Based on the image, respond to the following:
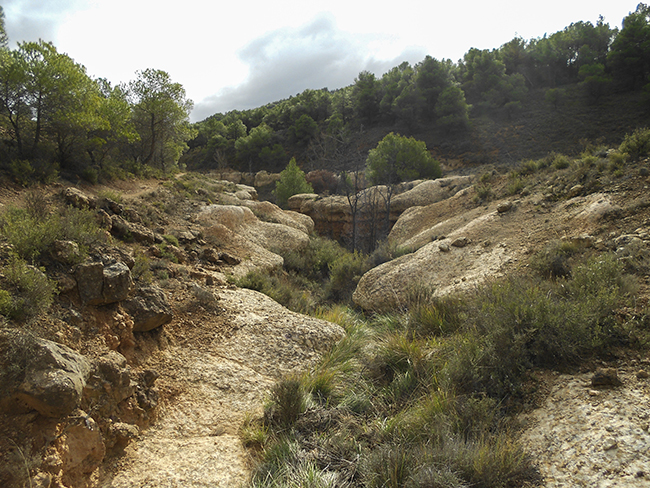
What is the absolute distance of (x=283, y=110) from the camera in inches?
2184

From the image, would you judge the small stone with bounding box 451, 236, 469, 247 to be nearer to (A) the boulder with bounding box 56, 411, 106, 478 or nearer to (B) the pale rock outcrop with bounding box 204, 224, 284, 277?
(B) the pale rock outcrop with bounding box 204, 224, 284, 277

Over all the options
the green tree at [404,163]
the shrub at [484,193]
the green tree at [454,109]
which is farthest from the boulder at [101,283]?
the green tree at [454,109]

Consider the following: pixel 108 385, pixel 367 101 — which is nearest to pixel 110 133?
pixel 108 385

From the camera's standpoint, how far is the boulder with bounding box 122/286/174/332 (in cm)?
433

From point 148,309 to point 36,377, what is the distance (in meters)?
1.91

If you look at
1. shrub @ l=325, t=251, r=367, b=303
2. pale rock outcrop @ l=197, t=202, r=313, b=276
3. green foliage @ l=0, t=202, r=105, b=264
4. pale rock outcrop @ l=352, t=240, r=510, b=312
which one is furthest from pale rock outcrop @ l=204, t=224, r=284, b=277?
green foliage @ l=0, t=202, r=105, b=264

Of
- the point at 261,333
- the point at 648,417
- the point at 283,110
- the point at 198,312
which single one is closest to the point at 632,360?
the point at 648,417

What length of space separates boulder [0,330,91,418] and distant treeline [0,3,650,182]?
8018mm

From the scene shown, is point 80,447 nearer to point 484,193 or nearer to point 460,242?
point 460,242

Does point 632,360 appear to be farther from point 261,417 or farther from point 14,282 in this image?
point 14,282

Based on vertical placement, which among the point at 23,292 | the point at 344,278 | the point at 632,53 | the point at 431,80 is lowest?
the point at 344,278

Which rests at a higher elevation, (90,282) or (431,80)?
(431,80)

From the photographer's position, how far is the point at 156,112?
19.8m

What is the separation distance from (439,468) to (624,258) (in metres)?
3.36
